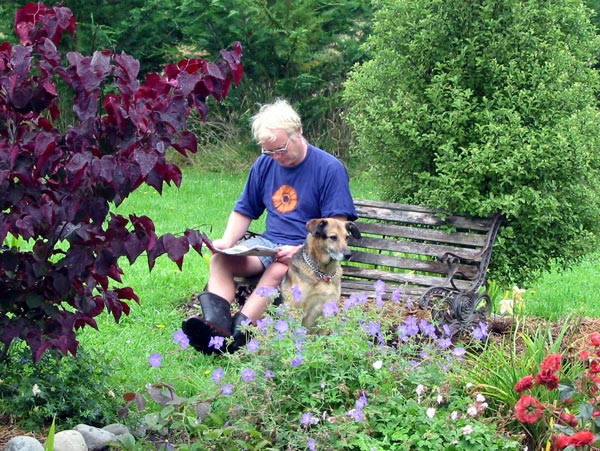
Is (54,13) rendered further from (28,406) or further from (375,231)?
(375,231)

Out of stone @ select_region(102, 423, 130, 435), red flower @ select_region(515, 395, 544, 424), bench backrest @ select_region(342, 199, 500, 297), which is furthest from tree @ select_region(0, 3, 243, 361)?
bench backrest @ select_region(342, 199, 500, 297)

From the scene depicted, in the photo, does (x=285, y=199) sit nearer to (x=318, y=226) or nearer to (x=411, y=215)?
(x=318, y=226)

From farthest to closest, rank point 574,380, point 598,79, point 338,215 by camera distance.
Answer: point 598,79, point 338,215, point 574,380

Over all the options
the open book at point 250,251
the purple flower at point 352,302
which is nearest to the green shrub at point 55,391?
the purple flower at point 352,302

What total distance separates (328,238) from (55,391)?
Result: 2.07 metres

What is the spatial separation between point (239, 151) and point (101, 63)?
12.6 meters

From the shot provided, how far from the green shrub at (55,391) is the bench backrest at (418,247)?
2.23 m

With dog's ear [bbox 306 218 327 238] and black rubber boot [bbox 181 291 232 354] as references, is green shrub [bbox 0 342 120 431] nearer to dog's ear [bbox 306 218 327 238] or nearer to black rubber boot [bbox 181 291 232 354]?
black rubber boot [bbox 181 291 232 354]

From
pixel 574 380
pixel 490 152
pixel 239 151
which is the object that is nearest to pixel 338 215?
pixel 490 152

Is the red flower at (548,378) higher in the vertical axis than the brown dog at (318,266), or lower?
higher

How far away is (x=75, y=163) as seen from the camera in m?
3.60

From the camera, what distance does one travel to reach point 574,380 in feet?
13.6

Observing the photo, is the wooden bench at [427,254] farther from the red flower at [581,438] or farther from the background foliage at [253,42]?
the background foliage at [253,42]

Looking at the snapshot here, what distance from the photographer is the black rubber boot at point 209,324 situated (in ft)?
19.0
